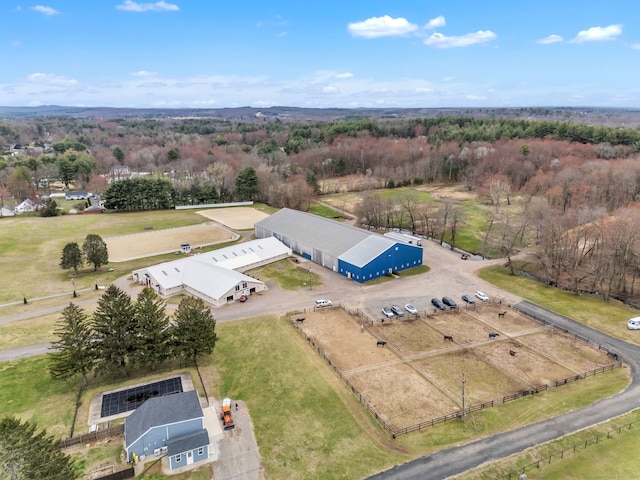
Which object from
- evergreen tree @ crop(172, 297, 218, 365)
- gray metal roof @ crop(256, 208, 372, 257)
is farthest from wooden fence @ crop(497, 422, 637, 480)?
gray metal roof @ crop(256, 208, 372, 257)

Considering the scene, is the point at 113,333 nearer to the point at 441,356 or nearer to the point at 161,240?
the point at 441,356

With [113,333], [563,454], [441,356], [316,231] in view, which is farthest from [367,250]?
[563,454]

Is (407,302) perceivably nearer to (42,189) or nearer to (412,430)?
(412,430)

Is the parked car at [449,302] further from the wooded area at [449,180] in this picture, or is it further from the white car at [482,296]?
the wooded area at [449,180]

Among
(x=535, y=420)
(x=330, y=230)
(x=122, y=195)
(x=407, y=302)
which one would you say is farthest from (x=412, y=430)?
(x=122, y=195)

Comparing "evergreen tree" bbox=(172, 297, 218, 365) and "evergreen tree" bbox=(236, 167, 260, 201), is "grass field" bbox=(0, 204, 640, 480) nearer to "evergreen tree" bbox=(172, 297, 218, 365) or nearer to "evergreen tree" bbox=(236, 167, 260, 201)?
"evergreen tree" bbox=(172, 297, 218, 365)
